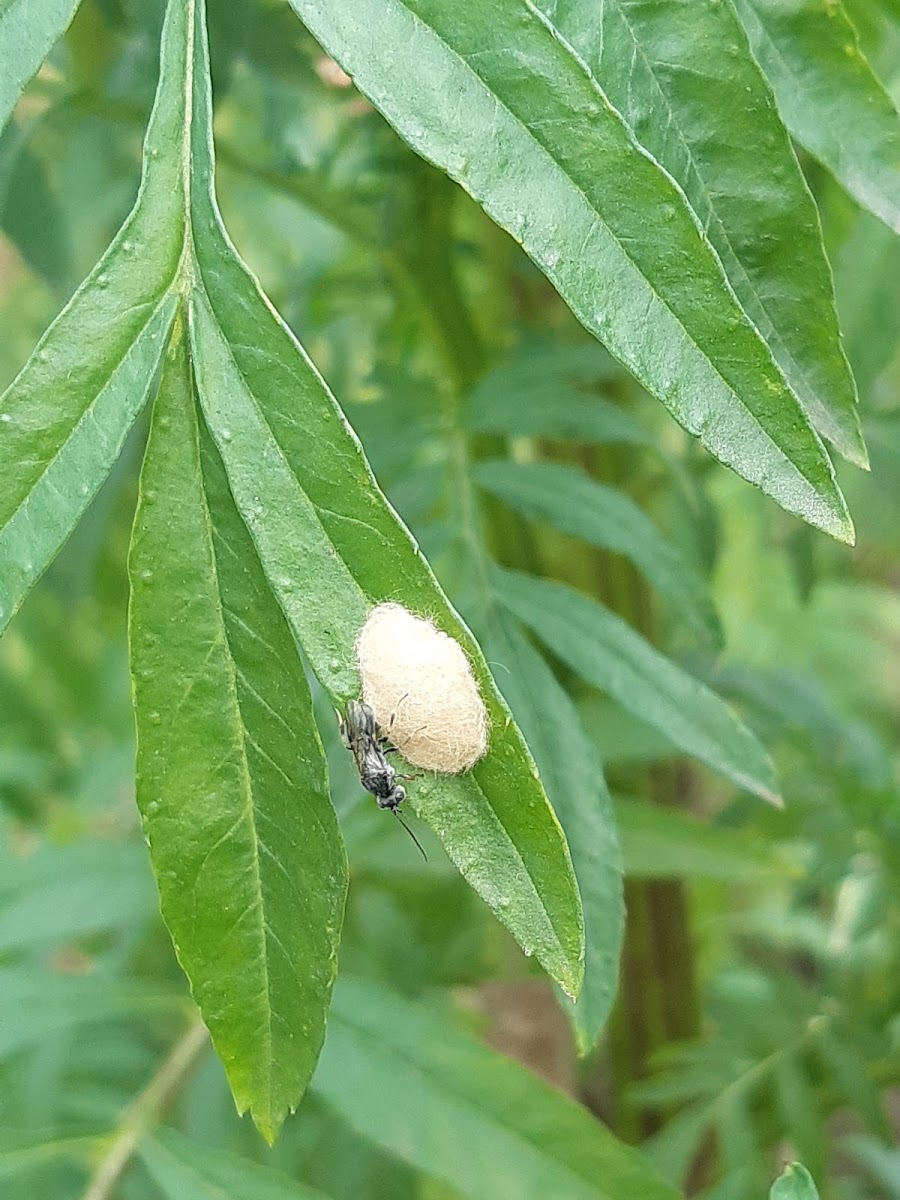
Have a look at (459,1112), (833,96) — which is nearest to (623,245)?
(833,96)

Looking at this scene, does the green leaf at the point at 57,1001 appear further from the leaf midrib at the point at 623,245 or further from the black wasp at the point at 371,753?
the leaf midrib at the point at 623,245

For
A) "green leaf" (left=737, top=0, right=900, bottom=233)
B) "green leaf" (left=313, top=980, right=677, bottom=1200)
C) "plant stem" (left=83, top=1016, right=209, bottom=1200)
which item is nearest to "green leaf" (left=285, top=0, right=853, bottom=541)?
"green leaf" (left=737, top=0, right=900, bottom=233)

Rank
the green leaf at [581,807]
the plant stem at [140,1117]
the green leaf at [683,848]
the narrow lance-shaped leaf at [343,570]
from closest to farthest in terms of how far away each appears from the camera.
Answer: the narrow lance-shaped leaf at [343,570]
the green leaf at [581,807]
the plant stem at [140,1117]
the green leaf at [683,848]

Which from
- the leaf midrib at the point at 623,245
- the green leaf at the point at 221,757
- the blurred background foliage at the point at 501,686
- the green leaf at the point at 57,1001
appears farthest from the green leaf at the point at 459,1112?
the leaf midrib at the point at 623,245

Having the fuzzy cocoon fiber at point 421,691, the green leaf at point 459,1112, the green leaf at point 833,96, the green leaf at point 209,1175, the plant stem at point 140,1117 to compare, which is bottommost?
the plant stem at point 140,1117

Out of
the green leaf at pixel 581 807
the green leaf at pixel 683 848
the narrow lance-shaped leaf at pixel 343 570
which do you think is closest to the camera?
the narrow lance-shaped leaf at pixel 343 570

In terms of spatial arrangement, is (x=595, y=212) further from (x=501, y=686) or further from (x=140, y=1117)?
(x=140, y=1117)

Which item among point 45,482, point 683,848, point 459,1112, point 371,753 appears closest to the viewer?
point 45,482
